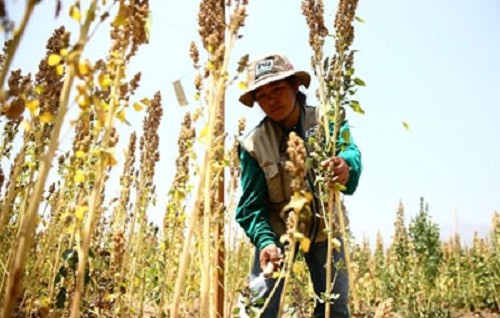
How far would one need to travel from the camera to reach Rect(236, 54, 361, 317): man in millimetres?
2381

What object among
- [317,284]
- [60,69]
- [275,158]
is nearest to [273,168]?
[275,158]

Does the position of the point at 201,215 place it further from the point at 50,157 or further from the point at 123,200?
the point at 123,200

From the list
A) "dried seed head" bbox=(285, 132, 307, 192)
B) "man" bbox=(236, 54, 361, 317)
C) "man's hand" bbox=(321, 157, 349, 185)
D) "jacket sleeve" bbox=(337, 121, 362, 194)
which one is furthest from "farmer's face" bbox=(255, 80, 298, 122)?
"dried seed head" bbox=(285, 132, 307, 192)

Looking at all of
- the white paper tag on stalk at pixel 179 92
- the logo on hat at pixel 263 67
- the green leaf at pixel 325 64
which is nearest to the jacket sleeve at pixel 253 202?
the logo on hat at pixel 263 67

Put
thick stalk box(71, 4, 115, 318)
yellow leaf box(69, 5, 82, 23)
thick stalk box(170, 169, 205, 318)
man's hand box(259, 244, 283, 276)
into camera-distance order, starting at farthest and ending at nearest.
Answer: man's hand box(259, 244, 283, 276) < thick stalk box(170, 169, 205, 318) < thick stalk box(71, 4, 115, 318) < yellow leaf box(69, 5, 82, 23)

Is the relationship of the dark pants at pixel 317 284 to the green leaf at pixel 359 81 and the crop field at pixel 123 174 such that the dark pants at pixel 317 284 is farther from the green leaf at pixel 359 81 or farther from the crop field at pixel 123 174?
the green leaf at pixel 359 81

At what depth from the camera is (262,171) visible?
2.54 m

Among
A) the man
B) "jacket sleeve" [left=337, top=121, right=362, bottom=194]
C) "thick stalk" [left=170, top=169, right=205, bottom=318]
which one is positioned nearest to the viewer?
"thick stalk" [left=170, top=169, right=205, bottom=318]

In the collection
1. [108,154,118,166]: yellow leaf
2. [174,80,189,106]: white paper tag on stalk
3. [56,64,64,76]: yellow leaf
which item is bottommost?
[108,154,118,166]: yellow leaf

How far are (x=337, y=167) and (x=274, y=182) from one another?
601 mm

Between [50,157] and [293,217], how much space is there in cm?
73

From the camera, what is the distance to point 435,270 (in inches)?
315

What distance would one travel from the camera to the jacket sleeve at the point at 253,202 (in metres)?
2.38

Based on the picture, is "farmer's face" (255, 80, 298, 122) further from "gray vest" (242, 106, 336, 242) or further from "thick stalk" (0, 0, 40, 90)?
"thick stalk" (0, 0, 40, 90)
